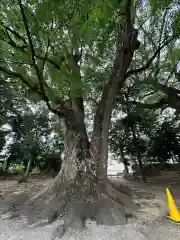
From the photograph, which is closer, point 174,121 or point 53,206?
point 53,206

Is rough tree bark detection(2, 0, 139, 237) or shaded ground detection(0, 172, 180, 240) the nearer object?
shaded ground detection(0, 172, 180, 240)

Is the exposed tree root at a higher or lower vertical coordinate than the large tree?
lower

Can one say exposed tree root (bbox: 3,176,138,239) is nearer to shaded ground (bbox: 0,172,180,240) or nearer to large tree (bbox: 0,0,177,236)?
large tree (bbox: 0,0,177,236)

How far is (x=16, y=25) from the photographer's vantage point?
4430mm

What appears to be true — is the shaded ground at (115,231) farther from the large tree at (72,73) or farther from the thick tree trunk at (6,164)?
the thick tree trunk at (6,164)

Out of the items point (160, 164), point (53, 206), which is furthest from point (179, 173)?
point (53, 206)

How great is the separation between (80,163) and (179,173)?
20.6 ft

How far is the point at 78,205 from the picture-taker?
371cm

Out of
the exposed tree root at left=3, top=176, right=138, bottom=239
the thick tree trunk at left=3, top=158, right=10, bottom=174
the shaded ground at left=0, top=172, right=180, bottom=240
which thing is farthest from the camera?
the thick tree trunk at left=3, top=158, right=10, bottom=174

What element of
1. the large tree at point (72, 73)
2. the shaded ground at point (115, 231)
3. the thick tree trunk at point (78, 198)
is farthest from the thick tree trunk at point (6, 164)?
the shaded ground at point (115, 231)

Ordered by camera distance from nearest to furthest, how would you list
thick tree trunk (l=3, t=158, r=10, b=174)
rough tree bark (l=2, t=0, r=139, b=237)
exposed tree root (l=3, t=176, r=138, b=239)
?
exposed tree root (l=3, t=176, r=138, b=239) < rough tree bark (l=2, t=0, r=139, b=237) < thick tree trunk (l=3, t=158, r=10, b=174)

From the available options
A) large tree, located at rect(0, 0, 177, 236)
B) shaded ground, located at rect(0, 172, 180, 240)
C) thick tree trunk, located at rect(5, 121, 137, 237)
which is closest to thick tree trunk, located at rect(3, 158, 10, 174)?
large tree, located at rect(0, 0, 177, 236)

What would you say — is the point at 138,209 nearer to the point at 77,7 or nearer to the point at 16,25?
the point at 77,7

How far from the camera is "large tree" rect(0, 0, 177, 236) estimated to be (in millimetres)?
3434
